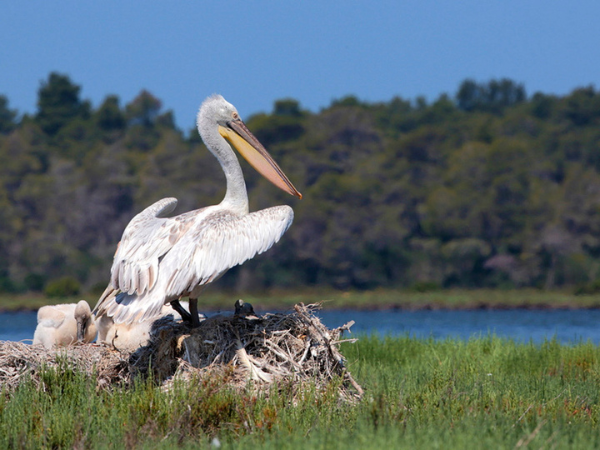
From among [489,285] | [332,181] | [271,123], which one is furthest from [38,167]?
[489,285]

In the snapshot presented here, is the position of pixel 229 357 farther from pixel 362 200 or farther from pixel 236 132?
pixel 362 200

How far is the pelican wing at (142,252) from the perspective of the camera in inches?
222

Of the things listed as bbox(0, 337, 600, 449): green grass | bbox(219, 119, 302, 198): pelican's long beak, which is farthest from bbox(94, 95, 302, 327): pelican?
bbox(0, 337, 600, 449): green grass

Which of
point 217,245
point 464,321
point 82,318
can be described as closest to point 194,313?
point 217,245

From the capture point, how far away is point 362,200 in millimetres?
40406

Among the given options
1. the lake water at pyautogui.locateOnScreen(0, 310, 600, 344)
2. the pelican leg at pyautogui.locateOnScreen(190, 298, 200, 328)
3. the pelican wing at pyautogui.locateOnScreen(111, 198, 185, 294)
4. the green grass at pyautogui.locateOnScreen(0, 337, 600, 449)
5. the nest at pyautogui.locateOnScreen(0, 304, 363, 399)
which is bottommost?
the lake water at pyautogui.locateOnScreen(0, 310, 600, 344)

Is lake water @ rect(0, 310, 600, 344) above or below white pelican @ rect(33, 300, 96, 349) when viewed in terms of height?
below

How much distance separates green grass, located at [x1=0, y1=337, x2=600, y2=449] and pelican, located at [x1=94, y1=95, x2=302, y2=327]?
2.02 feet

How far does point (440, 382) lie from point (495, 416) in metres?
1.48

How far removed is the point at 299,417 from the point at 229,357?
110 centimetres

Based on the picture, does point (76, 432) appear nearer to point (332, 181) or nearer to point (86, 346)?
point (86, 346)

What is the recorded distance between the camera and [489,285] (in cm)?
3734

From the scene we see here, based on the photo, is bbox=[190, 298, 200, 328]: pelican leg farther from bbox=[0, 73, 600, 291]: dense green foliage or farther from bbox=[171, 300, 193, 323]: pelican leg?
bbox=[0, 73, 600, 291]: dense green foliage

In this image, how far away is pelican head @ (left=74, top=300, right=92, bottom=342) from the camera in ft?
24.0
